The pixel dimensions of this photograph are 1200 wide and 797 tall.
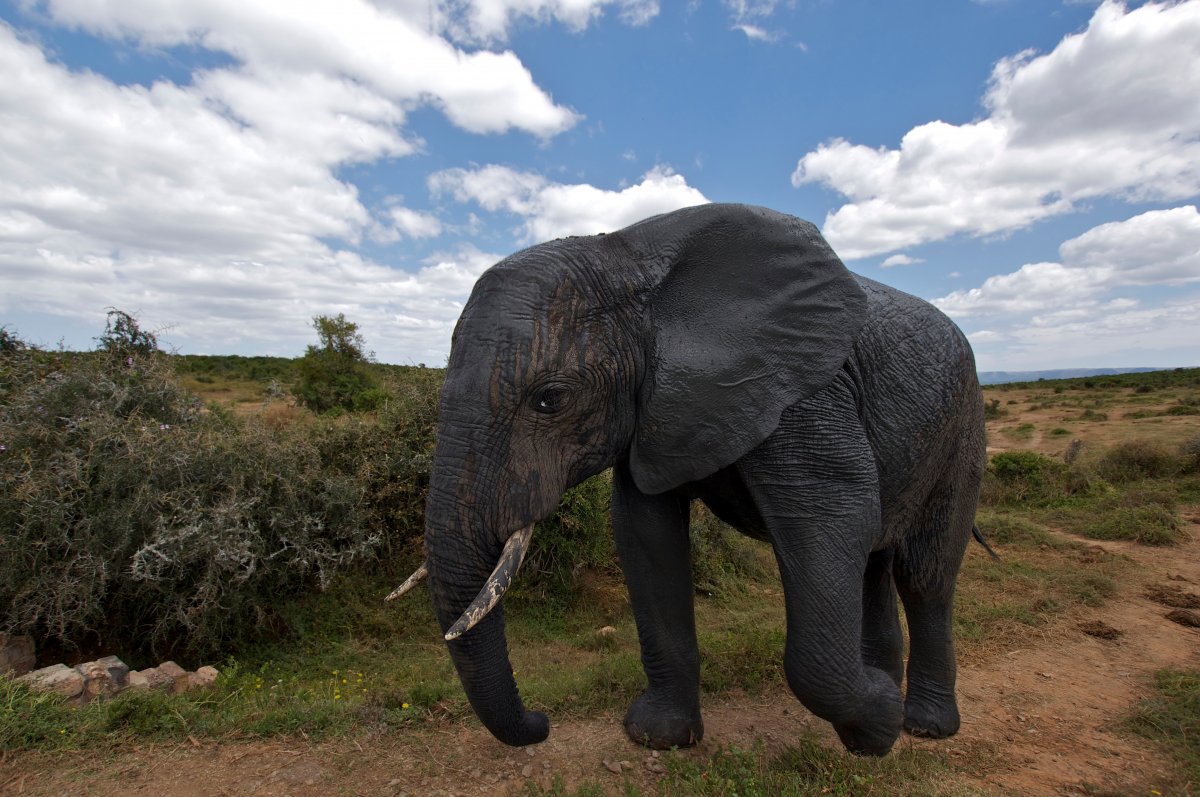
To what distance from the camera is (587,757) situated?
363 centimetres

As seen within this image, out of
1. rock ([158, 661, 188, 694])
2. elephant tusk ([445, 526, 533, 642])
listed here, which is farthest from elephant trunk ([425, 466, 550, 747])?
rock ([158, 661, 188, 694])

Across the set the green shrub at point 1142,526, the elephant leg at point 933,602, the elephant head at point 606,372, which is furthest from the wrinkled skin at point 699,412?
the green shrub at point 1142,526

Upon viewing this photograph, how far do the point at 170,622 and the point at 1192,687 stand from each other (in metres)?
8.64

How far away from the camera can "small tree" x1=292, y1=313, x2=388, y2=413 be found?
53.6ft

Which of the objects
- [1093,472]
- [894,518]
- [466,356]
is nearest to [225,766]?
[466,356]

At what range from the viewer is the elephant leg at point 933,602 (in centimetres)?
391

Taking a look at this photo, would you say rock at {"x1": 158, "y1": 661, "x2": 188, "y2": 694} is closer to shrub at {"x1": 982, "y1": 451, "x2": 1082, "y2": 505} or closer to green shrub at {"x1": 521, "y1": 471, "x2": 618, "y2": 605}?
green shrub at {"x1": 521, "y1": 471, "x2": 618, "y2": 605}

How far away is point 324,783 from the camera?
10.9 feet

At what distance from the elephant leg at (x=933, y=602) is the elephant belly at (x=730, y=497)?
114cm

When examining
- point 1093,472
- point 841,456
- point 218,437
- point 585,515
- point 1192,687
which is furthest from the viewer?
point 1093,472

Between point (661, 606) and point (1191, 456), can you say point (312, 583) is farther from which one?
point (1191, 456)

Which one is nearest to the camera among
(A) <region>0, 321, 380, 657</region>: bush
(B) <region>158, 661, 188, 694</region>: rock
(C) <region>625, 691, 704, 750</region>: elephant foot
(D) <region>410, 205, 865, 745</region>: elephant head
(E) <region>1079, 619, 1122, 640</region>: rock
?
(D) <region>410, 205, 865, 745</region>: elephant head

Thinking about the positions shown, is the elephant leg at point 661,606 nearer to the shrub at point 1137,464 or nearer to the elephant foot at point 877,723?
the elephant foot at point 877,723

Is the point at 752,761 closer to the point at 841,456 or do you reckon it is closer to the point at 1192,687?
the point at 841,456
